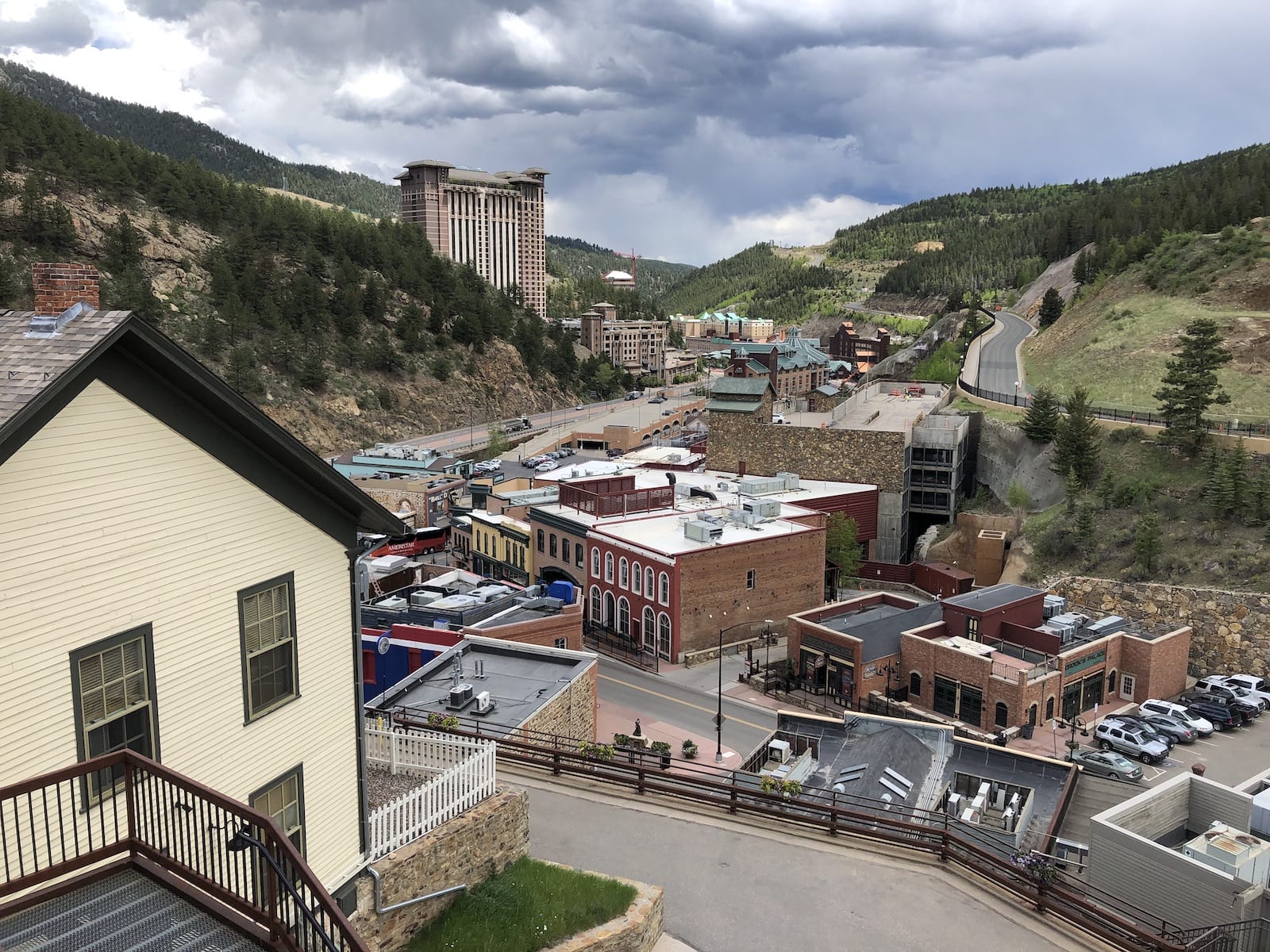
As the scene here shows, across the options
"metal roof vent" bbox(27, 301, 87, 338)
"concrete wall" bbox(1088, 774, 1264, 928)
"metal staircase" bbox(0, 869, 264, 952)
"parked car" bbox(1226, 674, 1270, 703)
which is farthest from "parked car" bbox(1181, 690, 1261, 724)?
"metal roof vent" bbox(27, 301, 87, 338)

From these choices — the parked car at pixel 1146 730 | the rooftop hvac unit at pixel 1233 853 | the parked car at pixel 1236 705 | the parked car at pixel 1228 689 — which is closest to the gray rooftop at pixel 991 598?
the parked car at pixel 1146 730

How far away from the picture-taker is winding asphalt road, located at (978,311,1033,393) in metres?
76.0

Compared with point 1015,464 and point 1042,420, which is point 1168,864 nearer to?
point 1042,420

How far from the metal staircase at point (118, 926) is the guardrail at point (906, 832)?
9982mm

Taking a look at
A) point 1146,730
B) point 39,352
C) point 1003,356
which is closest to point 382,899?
point 39,352

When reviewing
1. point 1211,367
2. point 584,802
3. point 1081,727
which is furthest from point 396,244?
point 584,802

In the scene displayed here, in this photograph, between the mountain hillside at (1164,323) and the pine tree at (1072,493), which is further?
the mountain hillside at (1164,323)

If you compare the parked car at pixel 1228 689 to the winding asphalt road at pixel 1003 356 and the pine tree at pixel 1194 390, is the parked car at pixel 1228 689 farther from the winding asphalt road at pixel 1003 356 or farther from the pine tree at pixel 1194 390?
the winding asphalt road at pixel 1003 356

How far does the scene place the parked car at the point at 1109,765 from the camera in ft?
104

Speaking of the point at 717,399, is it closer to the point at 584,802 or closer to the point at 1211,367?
the point at 1211,367

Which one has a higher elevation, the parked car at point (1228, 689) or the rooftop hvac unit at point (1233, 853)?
the rooftop hvac unit at point (1233, 853)

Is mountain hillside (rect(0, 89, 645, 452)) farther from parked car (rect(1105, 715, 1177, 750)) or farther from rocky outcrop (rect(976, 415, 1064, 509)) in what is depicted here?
parked car (rect(1105, 715, 1177, 750))

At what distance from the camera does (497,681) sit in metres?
25.0

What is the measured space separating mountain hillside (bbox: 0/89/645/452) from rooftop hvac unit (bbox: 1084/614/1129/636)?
231 ft
